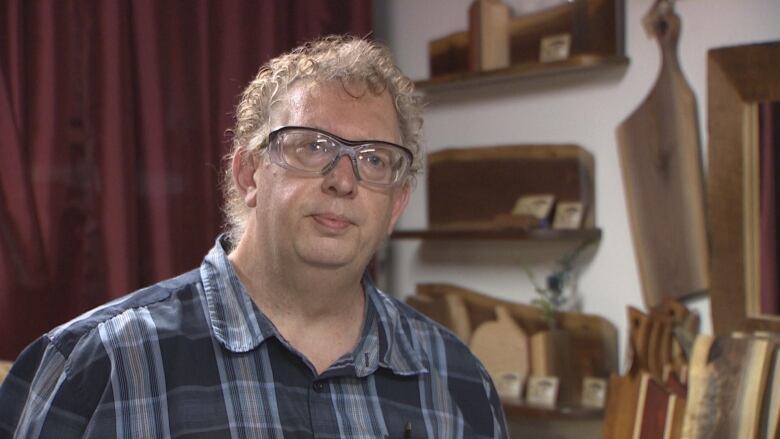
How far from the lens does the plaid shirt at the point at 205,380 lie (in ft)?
4.33

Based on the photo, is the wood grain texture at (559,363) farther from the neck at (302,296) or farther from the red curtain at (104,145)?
the neck at (302,296)

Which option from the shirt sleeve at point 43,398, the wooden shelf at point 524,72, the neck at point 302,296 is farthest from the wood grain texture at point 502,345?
the shirt sleeve at point 43,398

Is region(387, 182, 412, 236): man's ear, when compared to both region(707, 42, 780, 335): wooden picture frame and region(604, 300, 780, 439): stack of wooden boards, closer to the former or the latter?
region(604, 300, 780, 439): stack of wooden boards

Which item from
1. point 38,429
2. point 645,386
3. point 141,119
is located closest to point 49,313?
point 141,119

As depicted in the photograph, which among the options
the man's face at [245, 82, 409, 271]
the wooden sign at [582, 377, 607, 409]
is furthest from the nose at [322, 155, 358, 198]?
the wooden sign at [582, 377, 607, 409]

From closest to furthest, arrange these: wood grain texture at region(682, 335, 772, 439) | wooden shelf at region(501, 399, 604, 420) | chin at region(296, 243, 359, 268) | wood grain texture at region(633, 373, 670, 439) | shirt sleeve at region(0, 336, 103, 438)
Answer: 1. shirt sleeve at region(0, 336, 103, 438)
2. chin at region(296, 243, 359, 268)
3. wood grain texture at region(682, 335, 772, 439)
4. wood grain texture at region(633, 373, 670, 439)
5. wooden shelf at region(501, 399, 604, 420)

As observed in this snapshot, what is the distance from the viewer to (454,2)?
3.06 meters

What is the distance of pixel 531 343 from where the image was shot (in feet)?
8.96

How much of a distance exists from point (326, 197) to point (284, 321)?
20cm

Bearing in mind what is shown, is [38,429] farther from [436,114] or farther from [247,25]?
[436,114]

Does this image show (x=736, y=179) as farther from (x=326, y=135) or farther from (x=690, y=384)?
(x=326, y=135)

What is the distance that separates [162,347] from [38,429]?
188 millimetres

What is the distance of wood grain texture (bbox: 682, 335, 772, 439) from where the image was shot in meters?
2.08

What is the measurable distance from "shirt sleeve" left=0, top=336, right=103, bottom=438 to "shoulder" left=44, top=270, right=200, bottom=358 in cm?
2
